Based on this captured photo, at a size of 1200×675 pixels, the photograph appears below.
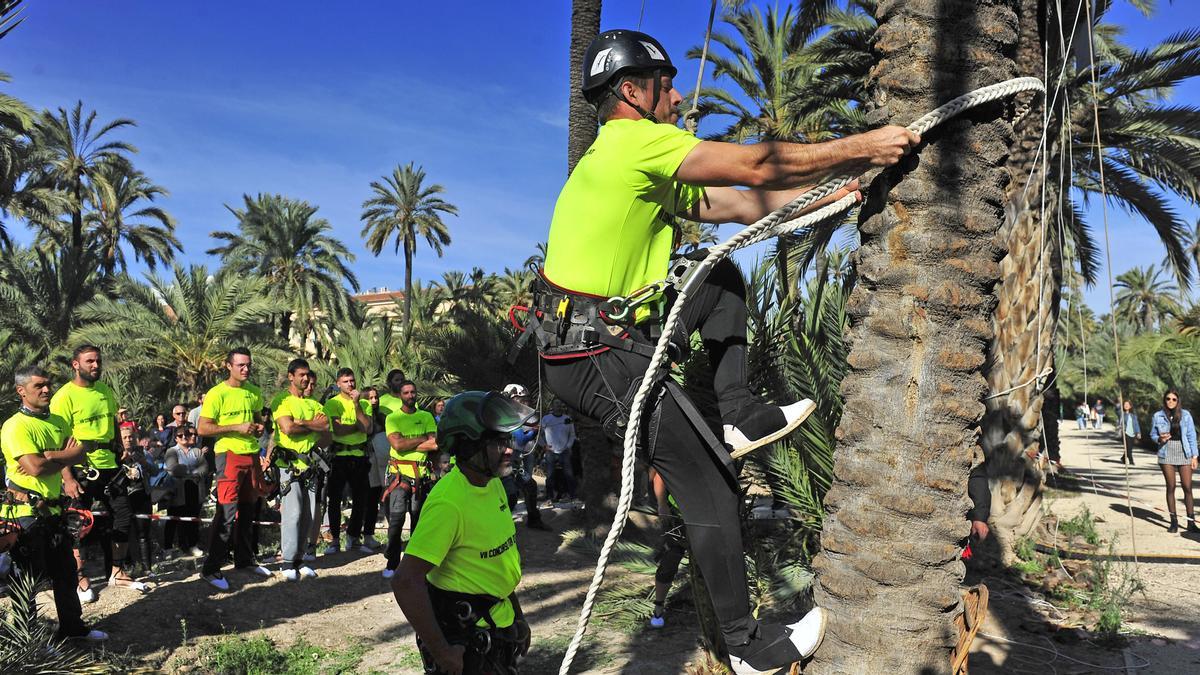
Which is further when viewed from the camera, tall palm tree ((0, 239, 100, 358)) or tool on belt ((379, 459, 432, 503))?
tall palm tree ((0, 239, 100, 358))

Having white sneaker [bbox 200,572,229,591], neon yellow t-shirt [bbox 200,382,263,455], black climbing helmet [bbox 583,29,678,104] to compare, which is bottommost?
white sneaker [bbox 200,572,229,591]

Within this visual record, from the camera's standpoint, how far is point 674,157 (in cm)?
268

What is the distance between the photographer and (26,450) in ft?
19.8

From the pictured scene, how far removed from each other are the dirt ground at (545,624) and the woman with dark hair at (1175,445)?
2580 millimetres

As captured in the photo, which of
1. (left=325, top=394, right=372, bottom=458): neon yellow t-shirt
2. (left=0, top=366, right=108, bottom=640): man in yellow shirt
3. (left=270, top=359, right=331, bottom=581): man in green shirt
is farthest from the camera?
(left=325, top=394, right=372, bottom=458): neon yellow t-shirt

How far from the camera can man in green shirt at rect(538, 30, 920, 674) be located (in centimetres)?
265

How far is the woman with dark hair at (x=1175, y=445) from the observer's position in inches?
446

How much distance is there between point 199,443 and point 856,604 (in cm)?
905

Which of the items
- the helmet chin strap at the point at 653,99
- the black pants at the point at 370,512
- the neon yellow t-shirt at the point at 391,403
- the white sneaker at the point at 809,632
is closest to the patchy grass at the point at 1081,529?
the neon yellow t-shirt at the point at 391,403

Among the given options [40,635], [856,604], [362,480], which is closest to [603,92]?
[856,604]

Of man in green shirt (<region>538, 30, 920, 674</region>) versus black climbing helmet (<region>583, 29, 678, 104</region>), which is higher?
black climbing helmet (<region>583, 29, 678, 104</region>)

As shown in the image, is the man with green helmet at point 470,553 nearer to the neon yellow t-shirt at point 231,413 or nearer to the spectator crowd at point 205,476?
the spectator crowd at point 205,476

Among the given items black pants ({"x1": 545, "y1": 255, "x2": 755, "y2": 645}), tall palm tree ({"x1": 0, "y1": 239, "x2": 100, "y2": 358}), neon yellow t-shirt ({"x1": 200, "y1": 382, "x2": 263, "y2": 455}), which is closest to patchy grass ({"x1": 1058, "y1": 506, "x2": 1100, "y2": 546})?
black pants ({"x1": 545, "y1": 255, "x2": 755, "y2": 645})

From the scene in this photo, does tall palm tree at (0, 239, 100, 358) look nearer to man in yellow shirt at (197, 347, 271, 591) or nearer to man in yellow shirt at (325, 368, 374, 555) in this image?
man in yellow shirt at (325, 368, 374, 555)
